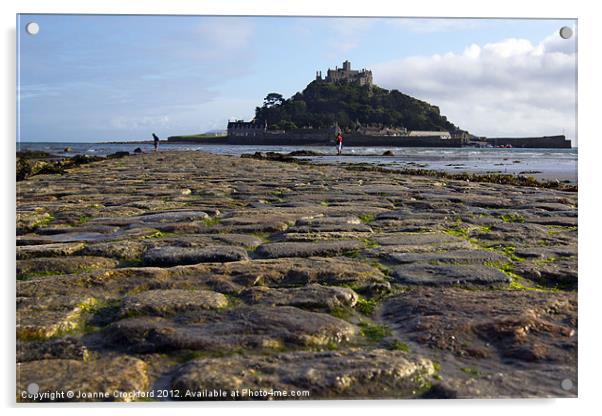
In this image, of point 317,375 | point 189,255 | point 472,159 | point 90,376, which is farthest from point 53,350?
point 472,159

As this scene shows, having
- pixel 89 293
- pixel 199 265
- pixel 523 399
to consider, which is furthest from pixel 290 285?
pixel 523 399

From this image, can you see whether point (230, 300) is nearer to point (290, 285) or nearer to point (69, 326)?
point (290, 285)

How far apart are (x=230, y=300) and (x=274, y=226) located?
1.79m

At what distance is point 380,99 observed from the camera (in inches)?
284

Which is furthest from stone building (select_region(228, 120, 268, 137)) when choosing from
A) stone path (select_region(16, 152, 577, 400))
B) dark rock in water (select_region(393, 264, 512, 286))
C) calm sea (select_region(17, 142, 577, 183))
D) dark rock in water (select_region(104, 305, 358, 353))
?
dark rock in water (select_region(104, 305, 358, 353))

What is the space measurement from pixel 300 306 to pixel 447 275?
2.80ft

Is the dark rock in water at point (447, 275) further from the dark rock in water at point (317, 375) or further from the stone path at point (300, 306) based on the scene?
the dark rock in water at point (317, 375)

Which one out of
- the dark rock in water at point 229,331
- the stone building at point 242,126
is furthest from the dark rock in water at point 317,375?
the stone building at point 242,126

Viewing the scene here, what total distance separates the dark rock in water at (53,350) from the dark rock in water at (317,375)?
38cm

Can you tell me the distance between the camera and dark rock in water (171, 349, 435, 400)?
5.63 feet

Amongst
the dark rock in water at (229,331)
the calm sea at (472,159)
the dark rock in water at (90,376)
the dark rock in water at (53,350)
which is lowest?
the dark rock in water at (90,376)

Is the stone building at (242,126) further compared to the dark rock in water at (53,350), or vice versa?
the stone building at (242,126)

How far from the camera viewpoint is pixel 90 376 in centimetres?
175

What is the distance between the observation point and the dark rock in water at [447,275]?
2641mm
